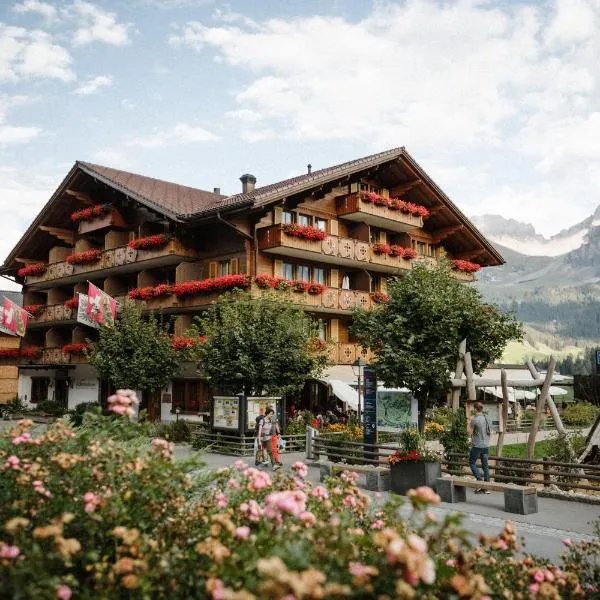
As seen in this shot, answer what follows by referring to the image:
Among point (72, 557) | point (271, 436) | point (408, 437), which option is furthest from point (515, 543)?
point (271, 436)

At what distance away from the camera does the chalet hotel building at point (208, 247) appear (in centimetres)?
2958

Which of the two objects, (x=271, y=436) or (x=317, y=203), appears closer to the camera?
(x=271, y=436)

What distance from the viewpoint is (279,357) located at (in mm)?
23797

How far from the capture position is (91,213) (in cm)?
3619

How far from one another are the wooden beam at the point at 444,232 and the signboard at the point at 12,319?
74.7ft

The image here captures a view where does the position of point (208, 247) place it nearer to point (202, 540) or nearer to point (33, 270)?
point (33, 270)

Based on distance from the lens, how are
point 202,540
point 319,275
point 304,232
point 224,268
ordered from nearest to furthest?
point 202,540 → point 304,232 → point 224,268 → point 319,275

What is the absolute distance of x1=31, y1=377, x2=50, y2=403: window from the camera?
134 ft

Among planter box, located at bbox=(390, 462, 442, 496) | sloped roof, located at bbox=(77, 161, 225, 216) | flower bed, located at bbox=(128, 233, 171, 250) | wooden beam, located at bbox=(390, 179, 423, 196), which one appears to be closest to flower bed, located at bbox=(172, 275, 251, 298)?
flower bed, located at bbox=(128, 233, 171, 250)

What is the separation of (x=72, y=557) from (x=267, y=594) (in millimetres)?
2130

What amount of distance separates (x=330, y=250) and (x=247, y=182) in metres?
9.99

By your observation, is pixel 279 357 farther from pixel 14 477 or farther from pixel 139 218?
pixel 14 477

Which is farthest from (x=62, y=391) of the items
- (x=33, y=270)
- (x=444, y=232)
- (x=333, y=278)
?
(x=444, y=232)

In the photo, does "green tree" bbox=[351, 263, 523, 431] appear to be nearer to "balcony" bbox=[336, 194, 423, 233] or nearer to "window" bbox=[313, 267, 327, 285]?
"window" bbox=[313, 267, 327, 285]
